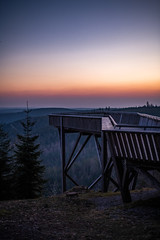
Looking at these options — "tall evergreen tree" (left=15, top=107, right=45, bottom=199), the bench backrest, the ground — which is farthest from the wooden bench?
"tall evergreen tree" (left=15, top=107, right=45, bottom=199)

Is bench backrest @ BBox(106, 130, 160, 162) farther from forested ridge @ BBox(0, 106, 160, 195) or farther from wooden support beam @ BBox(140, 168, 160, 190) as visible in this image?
forested ridge @ BBox(0, 106, 160, 195)

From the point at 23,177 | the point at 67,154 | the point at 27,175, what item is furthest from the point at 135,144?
the point at 67,154

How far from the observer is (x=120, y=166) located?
884 cm

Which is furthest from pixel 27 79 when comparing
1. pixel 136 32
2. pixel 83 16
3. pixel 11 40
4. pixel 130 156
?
pixel 130 156

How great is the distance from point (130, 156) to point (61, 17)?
934 inches

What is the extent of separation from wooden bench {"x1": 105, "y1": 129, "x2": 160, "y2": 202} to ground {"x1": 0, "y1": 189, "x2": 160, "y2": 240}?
0.96 meters

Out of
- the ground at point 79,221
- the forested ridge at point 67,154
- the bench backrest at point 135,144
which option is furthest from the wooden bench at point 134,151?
the forested ridge at point 67,154

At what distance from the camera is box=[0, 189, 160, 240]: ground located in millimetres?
5832

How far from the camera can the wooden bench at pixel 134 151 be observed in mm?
7035

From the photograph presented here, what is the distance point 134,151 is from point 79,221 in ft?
8.82

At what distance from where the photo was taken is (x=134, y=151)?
7.57 meters

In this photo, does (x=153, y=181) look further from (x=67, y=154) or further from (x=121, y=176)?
(x=67, y=154)

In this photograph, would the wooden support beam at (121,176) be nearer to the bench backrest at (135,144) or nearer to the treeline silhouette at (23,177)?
the bench backrest at (135,144)

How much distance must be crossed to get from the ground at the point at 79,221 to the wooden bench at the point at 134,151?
96 centimetres
